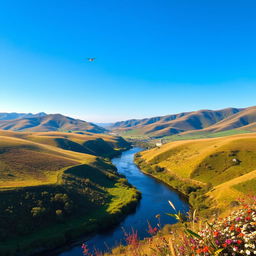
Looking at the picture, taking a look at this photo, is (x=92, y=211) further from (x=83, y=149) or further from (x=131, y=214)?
(x=83, y=149)

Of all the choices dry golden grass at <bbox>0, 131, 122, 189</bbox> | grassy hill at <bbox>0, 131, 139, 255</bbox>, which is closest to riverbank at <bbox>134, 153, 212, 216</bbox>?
grassy hill at <bbox>0, 131, 139, 255</bbox>

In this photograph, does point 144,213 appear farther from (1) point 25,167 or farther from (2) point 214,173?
(1) point 25,167

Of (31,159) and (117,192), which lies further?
(31,159)

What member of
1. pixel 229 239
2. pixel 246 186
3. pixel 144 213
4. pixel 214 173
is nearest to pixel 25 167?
pixel 144 213

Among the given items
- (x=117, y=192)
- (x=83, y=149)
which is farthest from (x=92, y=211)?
(x=83, y=149)

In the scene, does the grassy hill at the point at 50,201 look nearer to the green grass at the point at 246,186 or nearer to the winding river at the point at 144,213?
the winding river at the point at 144,213

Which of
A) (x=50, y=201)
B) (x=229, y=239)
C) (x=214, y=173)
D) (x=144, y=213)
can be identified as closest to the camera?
(x=229, y=239)
